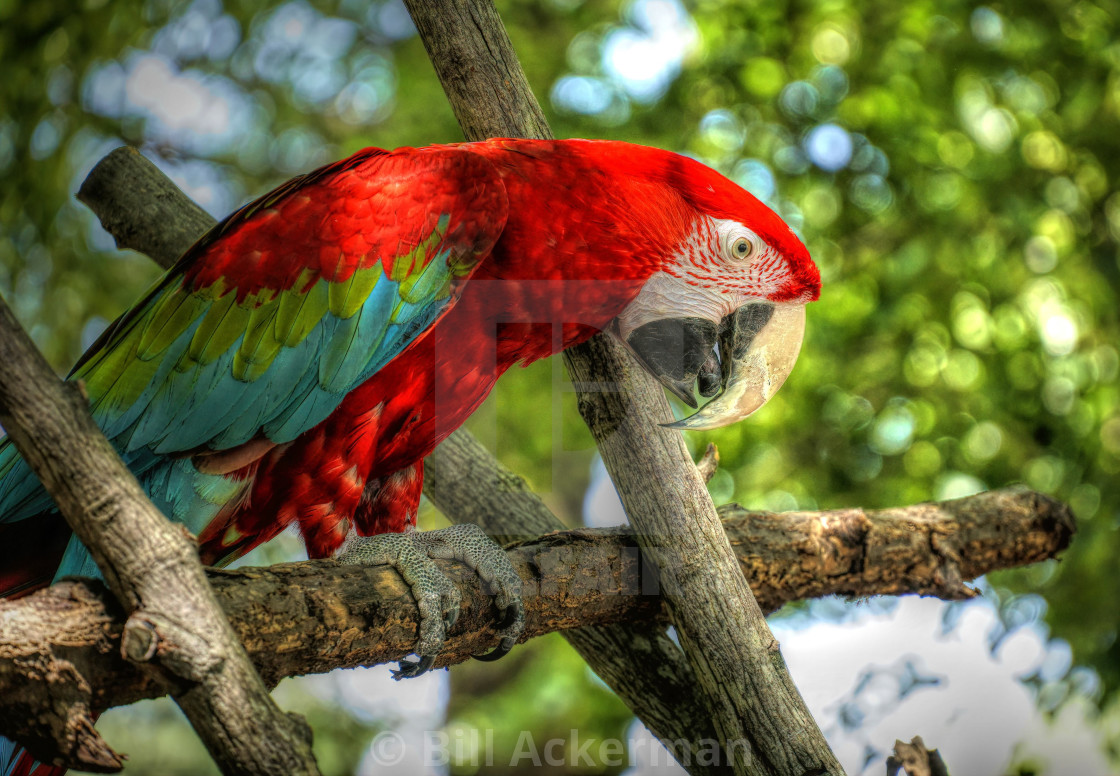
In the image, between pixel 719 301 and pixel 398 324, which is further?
pixel 719 301

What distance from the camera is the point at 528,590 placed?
1.64 meters

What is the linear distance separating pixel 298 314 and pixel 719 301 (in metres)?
0.79

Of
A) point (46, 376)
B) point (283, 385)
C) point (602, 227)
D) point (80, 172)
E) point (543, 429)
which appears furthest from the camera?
point (80, 172)

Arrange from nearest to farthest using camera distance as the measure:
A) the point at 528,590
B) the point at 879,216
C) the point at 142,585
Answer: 1. the point at 142,585
2. the point at 528,590
3. the point at 879,216

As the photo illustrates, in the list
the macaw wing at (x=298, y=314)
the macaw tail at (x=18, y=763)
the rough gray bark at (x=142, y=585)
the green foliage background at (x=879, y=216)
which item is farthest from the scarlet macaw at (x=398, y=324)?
the green foliage background at (x=879, y=216)

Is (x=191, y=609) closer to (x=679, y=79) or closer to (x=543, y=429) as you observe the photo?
(x=543, y=429)

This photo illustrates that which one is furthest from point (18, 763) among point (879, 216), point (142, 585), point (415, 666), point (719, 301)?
point (879, 216)

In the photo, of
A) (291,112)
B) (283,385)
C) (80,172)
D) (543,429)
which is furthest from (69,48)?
(283,385)

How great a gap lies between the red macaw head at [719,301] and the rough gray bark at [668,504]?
0.26ft

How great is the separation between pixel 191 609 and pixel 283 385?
21.7 inches

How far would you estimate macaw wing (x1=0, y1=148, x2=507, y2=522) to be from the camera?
1461 millimetres

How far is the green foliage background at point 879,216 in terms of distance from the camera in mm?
3135

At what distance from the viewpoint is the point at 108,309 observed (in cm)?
375

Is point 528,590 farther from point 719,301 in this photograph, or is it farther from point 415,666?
point 719,301
